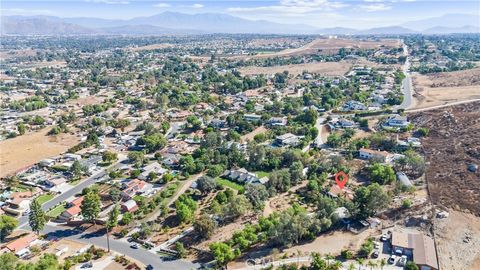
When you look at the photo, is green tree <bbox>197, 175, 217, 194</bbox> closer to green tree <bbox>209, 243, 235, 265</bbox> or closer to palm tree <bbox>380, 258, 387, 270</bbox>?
green tree <bbox>209, 243, 235, 265</bbox>

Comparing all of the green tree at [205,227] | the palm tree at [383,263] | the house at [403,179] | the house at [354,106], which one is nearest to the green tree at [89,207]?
the green tree at [205,227]

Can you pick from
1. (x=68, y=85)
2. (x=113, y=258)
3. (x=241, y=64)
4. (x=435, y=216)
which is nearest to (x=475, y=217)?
(x=435, y=216)

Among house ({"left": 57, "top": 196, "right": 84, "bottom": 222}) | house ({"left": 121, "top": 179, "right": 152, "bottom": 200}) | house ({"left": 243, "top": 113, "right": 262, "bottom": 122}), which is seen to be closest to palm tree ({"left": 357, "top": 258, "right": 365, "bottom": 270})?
house ({"left": 121, "top": 179, "right": 152, "bottom": 200})

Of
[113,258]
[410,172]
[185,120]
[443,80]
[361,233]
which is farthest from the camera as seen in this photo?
[443,80]

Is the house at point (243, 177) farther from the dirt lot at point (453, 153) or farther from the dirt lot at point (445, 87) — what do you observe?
the dirt lot at point (445, 87)

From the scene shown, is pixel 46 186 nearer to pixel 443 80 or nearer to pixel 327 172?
pixel 327 172

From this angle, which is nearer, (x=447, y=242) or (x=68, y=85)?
(x=447, y=242)
